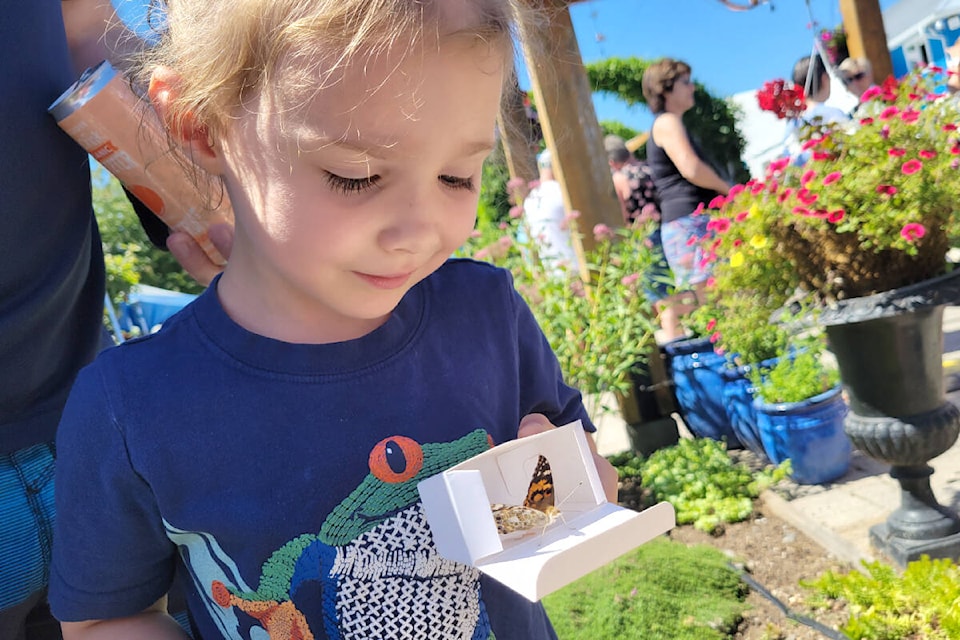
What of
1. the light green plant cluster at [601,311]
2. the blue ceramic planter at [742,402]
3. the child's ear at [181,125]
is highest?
the child's ear at [181,125]

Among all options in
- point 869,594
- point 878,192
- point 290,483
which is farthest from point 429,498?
point 878,192

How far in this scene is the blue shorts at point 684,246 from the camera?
4.37 metres

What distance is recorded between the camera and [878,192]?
2.38 meters

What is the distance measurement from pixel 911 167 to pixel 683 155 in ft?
7.43

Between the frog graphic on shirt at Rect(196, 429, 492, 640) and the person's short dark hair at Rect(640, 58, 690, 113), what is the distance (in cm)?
409

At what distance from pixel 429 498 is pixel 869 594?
1705mm

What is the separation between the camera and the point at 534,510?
2.91ft

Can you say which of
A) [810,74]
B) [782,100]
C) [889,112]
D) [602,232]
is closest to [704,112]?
[810,74]

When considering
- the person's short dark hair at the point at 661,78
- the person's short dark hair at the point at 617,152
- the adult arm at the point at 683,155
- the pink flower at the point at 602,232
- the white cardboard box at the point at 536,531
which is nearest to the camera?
the white cardboard box at the point at 536,531

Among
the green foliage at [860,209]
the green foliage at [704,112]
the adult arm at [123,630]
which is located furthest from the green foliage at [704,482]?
the green foliage at [704,112]

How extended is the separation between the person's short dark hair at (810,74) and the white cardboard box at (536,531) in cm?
568

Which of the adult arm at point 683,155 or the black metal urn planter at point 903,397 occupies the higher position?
the adult arm at point 683,155

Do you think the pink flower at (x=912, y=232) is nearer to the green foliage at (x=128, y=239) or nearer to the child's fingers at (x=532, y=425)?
the child's fingers at (x=532, y=425)

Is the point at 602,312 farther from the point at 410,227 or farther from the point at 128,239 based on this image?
the point at 128,239
